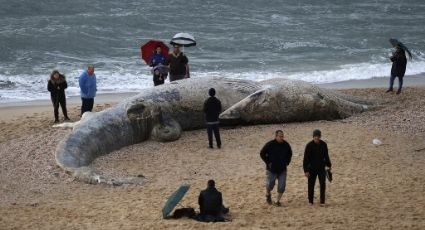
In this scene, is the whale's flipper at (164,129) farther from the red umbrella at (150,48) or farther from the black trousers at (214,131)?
the red umbrella at (150,48)

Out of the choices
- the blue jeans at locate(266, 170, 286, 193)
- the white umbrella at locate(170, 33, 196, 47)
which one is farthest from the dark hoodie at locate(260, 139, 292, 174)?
the white umbrella at locate(170, 33, 196, 47)

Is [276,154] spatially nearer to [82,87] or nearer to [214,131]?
[214,131]

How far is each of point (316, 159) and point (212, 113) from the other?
4473 millimetres

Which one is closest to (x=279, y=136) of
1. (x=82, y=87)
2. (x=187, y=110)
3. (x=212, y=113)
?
(x=212, y=113)

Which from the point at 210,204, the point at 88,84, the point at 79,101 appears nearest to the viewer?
the point at 210,204

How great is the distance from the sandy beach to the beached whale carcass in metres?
0.27

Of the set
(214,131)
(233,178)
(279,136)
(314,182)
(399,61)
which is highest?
(279,136)

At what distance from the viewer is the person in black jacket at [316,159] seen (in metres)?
11.9

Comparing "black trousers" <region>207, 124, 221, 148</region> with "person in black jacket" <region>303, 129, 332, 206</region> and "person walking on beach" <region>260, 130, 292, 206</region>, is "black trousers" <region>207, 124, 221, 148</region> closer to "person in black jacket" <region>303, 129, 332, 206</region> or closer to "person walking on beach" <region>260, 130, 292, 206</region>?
"person walking on beach" <region>260, 130, 292, 206</region>

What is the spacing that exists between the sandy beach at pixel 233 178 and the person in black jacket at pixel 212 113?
32 cm

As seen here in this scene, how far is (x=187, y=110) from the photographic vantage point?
58.1ft

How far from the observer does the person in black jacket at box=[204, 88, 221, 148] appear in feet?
52.2

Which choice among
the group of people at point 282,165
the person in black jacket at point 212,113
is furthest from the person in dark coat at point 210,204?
the person in black jacket at point 212,113

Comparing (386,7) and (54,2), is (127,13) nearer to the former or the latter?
(54,2)
